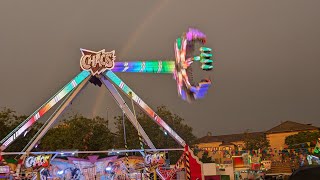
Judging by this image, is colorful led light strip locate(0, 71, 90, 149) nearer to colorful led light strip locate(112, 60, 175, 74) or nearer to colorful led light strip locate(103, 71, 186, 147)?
colorful led light strip locate(103, 71, 186, 147)

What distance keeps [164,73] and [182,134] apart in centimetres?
2797

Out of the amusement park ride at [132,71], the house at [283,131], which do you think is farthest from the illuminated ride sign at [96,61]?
the house at [283,131]

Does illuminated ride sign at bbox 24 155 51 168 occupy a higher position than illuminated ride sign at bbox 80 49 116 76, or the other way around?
illuminated ride sign at bbox 80 49 116 76

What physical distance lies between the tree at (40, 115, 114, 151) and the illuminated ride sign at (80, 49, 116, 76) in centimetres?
2106

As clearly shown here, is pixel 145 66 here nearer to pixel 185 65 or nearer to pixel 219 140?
pixel 185 65

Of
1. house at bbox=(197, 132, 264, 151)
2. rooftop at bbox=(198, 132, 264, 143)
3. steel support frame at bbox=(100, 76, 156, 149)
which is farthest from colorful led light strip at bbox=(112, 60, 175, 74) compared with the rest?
rooftop at bbox=(198, 132, 264, 143)

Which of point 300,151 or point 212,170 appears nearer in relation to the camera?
point 212,170

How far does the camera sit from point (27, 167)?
23.2m

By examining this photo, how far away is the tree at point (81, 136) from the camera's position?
5272cm

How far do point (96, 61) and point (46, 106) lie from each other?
5.36m

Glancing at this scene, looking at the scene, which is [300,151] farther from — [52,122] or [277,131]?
[277,131]

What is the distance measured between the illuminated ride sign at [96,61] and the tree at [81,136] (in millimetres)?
21062

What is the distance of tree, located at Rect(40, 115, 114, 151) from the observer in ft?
173

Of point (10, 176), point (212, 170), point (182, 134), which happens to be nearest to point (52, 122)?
point (10, 176)
